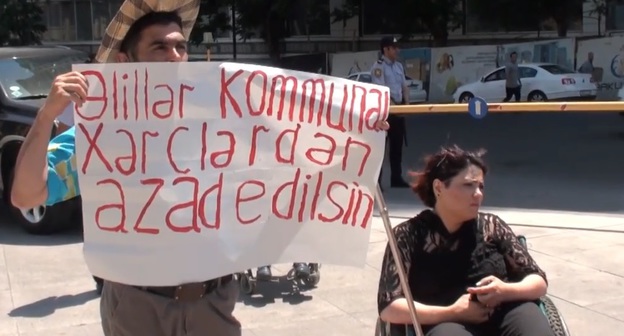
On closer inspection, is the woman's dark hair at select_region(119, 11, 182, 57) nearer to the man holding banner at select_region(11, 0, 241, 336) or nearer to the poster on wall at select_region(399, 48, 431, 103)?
the man holding banner at select_region(11, 0, 241, 336)

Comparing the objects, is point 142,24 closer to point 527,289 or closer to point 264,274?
point 527,289

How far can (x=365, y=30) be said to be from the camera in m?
40.6

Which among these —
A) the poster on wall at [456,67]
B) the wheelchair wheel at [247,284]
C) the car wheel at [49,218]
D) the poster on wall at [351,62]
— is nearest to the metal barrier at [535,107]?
the car wheel at [49,218]

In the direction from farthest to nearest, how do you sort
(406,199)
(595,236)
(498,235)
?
(406,199)
(595,236)
(498,235)

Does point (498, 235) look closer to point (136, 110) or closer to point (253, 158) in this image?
point (253, 158)

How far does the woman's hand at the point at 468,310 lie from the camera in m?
3.65

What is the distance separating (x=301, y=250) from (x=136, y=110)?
0.64m

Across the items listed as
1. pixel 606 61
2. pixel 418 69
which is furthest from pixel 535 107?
pixel 418 69

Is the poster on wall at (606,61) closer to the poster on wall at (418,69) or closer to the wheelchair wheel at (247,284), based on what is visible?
the poster on wall at (418,69)

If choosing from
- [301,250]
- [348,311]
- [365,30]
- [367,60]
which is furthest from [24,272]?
[365,30]

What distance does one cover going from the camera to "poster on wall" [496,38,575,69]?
29.4 m

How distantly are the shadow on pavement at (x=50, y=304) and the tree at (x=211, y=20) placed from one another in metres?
31.3

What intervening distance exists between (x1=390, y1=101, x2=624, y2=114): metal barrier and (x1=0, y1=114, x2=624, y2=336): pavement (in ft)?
2.95

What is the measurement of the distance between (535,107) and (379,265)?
3816 mm
